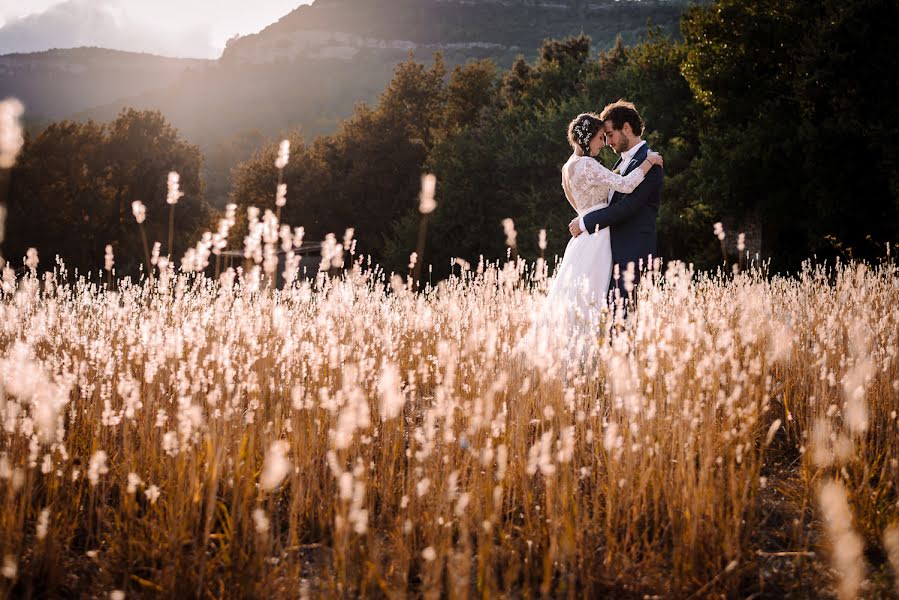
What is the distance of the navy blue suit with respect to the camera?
501 cm

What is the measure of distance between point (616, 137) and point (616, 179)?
0.49 m

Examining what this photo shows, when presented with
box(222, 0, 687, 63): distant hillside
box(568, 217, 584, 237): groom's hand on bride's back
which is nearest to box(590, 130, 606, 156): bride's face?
box(568, 217, 584, 237): groom's hand on bride's back

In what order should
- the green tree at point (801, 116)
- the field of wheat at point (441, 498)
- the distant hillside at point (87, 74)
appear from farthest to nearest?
1. the distant hillside at point (87, 74)
2. the green tree at point (801, 116)
3. the field of wheat at point (441, 498)

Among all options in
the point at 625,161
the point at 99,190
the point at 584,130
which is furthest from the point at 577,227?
the point at 99,190

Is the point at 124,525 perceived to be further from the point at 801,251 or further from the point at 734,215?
the point at 801,251

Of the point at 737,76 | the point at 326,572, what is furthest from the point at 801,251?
the point at 326,572

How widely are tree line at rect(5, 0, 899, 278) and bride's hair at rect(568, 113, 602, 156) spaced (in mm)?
4525

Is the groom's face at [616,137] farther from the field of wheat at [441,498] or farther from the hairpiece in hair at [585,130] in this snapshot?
the field of wheat at [441,498]

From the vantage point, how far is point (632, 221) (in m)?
5.12

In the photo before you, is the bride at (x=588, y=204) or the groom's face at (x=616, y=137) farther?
the groom's face at (x=616, y=137)

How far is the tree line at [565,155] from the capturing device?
13961 mm

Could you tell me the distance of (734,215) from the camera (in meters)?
16.3

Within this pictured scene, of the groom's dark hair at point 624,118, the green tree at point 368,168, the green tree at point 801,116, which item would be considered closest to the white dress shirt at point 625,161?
the groom's dark hair at point 624,118

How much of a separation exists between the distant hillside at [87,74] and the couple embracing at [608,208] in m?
108
